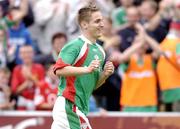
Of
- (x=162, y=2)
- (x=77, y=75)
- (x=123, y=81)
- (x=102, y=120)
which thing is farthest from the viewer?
(x=162, y=2)

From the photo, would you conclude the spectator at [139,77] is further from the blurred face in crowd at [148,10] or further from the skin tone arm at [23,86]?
the skin tone arm at [23,86]

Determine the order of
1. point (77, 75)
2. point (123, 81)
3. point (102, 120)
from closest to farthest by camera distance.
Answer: point (77, 75) → point (102, 120) → point (123, 81)

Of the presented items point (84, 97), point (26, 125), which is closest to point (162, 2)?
point (26, 125)

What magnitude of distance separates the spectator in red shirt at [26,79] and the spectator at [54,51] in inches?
14.7

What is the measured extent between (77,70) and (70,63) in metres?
0.19

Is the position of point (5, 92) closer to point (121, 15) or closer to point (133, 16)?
point (133, 16)

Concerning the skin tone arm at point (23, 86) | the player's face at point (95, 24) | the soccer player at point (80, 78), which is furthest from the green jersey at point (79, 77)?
the skin tone arm at point (23, 86)

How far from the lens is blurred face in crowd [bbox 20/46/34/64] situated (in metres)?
10.5

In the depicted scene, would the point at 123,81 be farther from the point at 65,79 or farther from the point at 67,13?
the point at 65,79

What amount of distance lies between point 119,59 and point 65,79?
4202 millimetres

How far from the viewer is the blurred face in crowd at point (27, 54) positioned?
10484mm

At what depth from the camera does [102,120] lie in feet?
32.6

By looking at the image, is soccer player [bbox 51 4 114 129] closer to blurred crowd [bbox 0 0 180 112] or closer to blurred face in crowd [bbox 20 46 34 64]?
blurred crowd [bbox 0 0 180 112]

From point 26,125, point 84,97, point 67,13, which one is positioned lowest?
point 26,125
